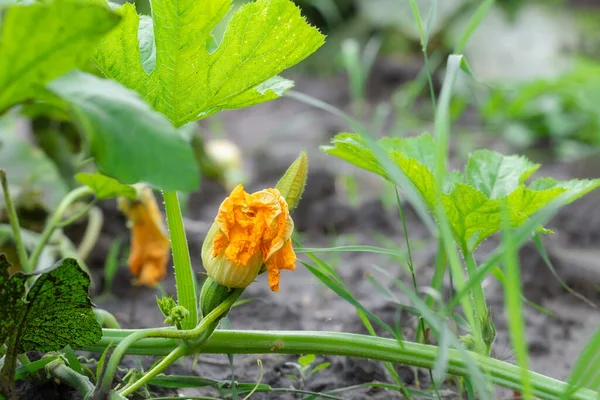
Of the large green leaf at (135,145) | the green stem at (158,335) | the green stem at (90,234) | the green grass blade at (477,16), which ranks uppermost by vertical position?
the green grass blade at (477,16)

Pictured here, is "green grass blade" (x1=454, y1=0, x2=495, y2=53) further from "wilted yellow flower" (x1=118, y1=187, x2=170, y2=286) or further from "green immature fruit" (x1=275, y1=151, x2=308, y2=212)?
"wilted yellow flower" (x1=118, y1=187, x2=170, y2=286)

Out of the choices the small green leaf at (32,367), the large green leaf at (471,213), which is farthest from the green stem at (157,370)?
the large green leaf at (471,213)

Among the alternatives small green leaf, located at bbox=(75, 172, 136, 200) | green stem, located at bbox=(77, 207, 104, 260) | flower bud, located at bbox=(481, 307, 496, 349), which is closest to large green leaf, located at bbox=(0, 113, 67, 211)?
green stem, located at bbox=(77, 207, 104, 260)

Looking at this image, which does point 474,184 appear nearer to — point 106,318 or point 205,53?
point 205,53

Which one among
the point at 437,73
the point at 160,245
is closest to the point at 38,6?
the point at 160,245

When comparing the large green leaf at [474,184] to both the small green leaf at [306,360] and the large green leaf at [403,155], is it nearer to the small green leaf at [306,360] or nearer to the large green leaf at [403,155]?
the large green leaf at [403,155]

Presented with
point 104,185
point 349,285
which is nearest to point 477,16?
point 104,185
